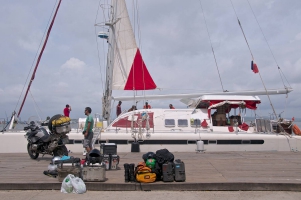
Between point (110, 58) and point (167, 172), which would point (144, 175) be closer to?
point (167, 172)

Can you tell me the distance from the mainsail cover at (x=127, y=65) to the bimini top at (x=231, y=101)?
3377 mm

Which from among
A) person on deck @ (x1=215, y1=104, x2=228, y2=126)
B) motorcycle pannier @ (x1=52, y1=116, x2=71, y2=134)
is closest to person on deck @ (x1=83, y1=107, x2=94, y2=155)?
motorcycle pannier @ (x1=52, y1=116, x2=71, y2=134)

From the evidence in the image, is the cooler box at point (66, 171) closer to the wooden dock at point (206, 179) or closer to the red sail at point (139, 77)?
the wooden dock at point (206, 179)

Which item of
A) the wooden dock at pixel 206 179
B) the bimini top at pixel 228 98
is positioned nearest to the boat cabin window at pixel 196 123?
the bimini top at pixel 228 98

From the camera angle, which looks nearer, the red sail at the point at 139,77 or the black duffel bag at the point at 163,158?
the black duffel bag at the point at 163,158

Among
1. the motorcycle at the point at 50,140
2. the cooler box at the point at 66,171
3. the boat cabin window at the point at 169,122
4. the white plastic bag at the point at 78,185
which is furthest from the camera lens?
the boat cabin window at the point at 169,122

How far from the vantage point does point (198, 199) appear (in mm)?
5855

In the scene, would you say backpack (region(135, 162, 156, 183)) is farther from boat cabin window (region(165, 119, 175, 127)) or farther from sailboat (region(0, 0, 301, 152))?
boat cabin window (region(165, 119, 175, 127))

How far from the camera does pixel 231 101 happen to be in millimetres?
15422

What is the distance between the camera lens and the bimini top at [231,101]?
49.9 feet

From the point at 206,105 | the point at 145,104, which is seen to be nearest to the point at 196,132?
the point at 206,105

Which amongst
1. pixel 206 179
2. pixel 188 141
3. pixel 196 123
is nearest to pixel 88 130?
pixel 188 141

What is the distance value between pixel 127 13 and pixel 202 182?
13384 mm

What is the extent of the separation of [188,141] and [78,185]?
7982 millimetres
